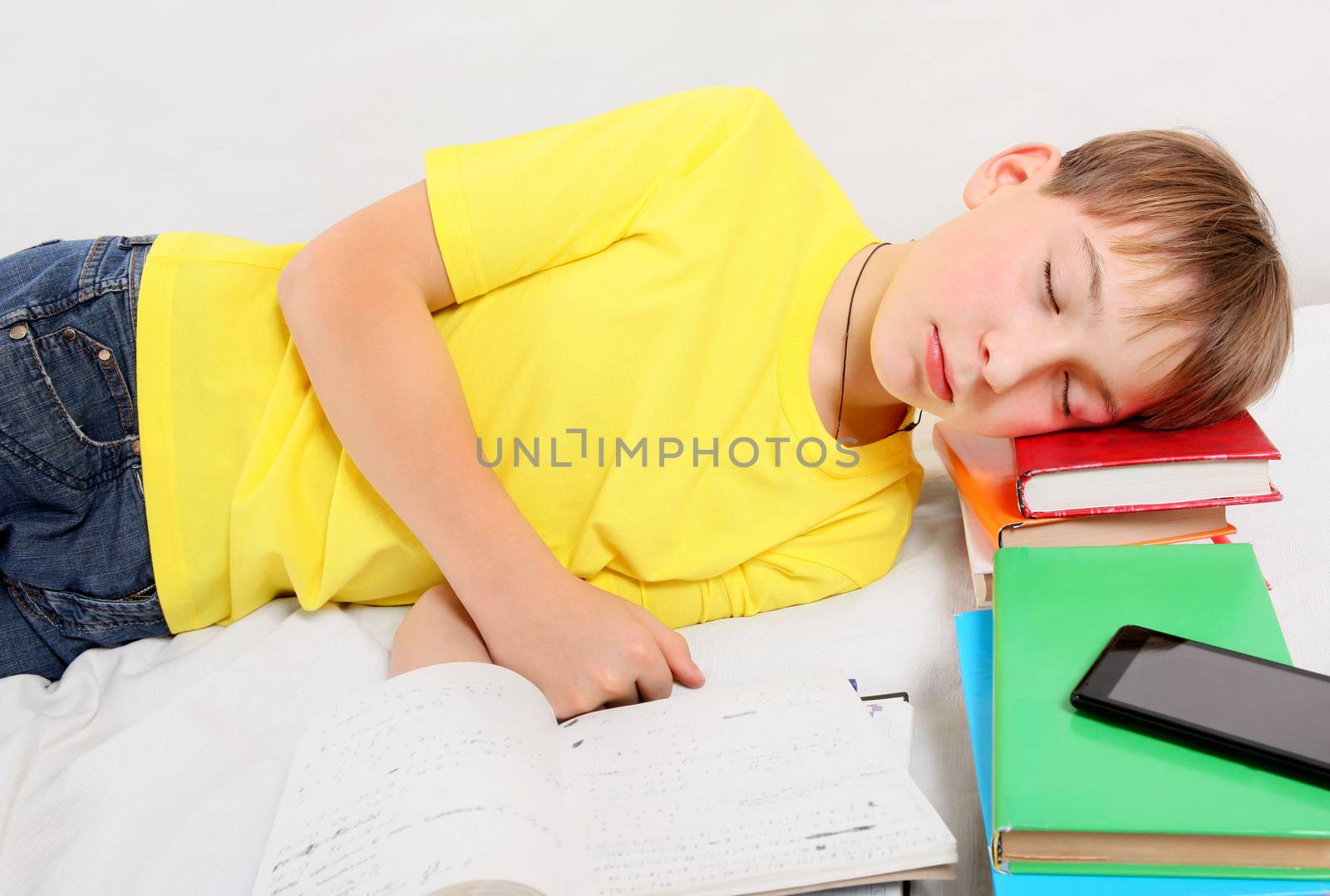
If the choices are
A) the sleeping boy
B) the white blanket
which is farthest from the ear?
the white blanket

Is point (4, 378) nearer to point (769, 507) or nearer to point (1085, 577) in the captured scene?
point (769, 507)

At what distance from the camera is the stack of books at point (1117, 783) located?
19.6 inches

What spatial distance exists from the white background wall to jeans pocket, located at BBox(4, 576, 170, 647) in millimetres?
809

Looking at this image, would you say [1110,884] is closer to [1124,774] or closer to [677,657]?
[1124,774]

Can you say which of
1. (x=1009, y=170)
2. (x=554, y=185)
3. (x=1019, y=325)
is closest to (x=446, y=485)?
(x=554, y=185)

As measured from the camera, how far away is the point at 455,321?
97cm

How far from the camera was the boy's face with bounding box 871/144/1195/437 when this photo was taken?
824mm

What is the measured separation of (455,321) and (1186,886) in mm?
736

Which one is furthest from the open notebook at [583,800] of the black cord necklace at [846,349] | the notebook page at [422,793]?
the black cord necklace at [846,349]

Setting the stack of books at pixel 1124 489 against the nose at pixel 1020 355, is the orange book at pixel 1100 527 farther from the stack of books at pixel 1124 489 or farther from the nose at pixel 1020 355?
the nose at pixel 1020 355

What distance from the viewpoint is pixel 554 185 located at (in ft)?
2.97

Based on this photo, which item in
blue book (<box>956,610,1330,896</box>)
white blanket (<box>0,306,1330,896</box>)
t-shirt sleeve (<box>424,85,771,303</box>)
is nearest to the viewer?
blue book (<box>956,610,1330,896</box>)

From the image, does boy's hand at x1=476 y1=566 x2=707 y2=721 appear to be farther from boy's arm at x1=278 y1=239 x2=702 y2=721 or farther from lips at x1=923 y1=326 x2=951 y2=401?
lips at x1=923 y1=326 x2=951 y2=401

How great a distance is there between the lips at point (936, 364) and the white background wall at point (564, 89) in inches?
26.0
